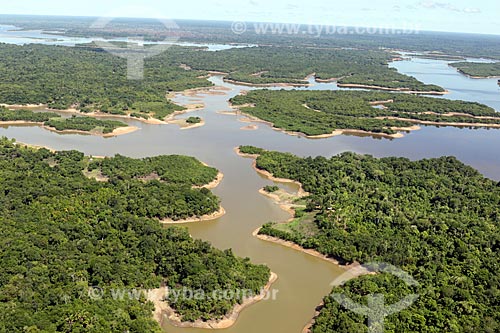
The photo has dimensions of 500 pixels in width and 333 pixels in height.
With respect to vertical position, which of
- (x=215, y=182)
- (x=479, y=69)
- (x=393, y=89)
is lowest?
(x=215, y=182)

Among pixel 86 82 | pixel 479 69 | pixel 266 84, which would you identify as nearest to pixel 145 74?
pixel 86 82


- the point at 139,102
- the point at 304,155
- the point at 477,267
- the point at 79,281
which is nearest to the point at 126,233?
the point at 79,281

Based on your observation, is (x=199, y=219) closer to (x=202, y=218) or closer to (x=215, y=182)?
(x=202, y=218)

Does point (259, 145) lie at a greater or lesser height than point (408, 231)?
greater

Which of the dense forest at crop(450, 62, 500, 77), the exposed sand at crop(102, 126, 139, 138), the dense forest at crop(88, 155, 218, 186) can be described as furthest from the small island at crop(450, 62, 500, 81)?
the dense forest at crop(88, 155, 218, 186)

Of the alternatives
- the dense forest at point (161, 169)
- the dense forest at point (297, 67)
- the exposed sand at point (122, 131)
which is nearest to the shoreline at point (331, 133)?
the exposed sand at point (122, 131)

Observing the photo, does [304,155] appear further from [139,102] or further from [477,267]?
[139,102]
